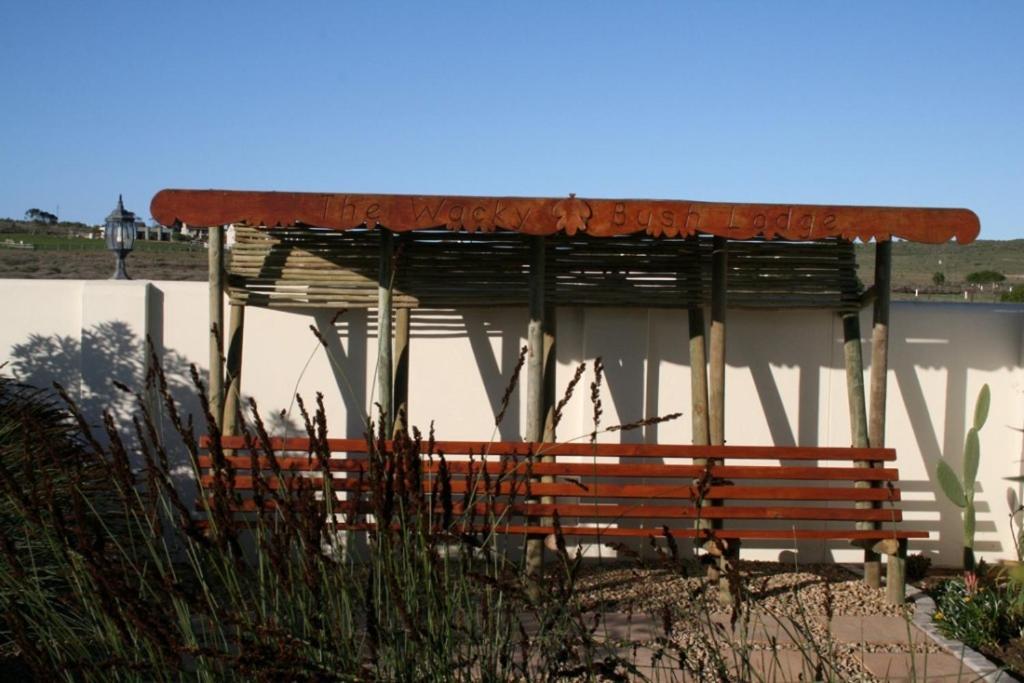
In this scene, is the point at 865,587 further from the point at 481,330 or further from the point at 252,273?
the point at 252,273

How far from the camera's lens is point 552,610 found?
8.93ft

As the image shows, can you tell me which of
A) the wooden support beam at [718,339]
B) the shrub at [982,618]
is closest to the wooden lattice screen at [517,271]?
the wooden support beam at [718,339]

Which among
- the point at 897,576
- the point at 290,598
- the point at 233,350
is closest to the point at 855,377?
the point at 897,576

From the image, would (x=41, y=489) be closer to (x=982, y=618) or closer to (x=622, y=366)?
(x=622, y=366)

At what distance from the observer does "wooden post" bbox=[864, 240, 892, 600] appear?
600 centimetres

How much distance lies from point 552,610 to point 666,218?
3149 millimetres

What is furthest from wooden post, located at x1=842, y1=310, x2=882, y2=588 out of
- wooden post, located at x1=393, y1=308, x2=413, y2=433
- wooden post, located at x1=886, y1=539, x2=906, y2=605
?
wooden post, located at x1=393, y1=308, x2=413, y2=433

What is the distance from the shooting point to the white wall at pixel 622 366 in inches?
267

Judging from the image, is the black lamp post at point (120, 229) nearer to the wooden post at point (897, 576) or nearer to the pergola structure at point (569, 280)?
the pergola structure at point (569, 280)

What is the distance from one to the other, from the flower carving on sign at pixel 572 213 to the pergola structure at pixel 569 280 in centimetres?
38

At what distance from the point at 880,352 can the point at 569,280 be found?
1.83m

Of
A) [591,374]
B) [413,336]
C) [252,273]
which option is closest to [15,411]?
[252,273]

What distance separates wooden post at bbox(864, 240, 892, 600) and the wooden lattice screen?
20.4 inches

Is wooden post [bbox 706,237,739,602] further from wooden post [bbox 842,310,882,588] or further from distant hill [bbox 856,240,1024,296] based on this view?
distant hill [bbox 856,240,1024,296]
